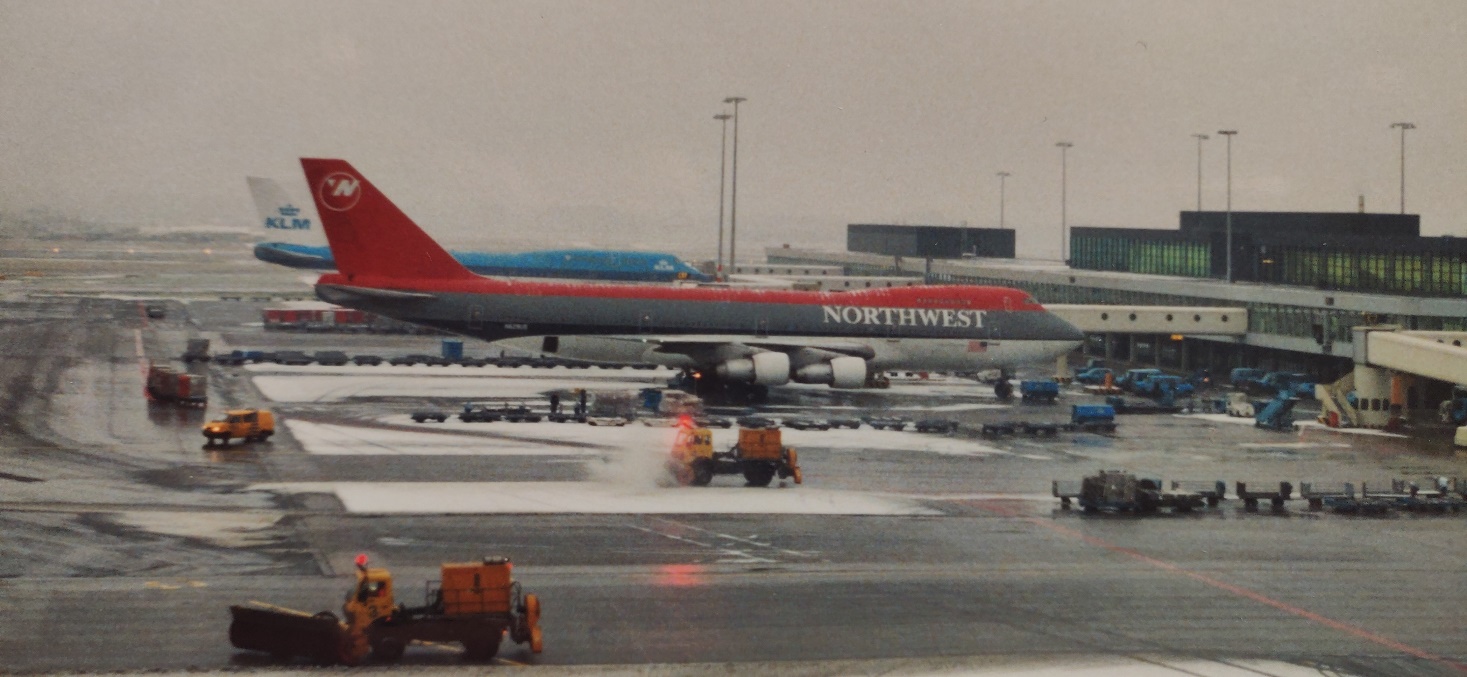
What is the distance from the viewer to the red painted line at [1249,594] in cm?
2728

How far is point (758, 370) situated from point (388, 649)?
125 feet

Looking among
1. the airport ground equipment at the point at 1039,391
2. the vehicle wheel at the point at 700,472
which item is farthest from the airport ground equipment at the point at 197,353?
the airport ground equipment at the point at 1039,391

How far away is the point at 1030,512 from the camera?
40.4 metres

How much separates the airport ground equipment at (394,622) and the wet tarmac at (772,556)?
43cm

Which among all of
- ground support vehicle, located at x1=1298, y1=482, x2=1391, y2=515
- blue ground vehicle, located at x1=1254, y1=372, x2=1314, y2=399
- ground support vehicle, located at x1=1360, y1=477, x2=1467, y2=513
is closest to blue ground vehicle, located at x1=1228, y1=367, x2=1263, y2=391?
blue ground vehicle, located at x1=1254, y1=372, x2=1314, y2=399

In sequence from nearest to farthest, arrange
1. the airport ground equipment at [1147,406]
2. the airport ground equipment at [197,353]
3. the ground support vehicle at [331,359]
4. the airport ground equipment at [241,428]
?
the airport ground equipment at [241,428]
the airport ground equipment at [1147,406]
the airport ground equipment at [197,353]
the ground support vehicle at [331,359]

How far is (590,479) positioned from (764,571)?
12.2 meters

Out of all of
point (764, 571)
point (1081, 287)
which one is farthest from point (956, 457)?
point (1081, 287)

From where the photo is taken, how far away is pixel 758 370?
206 ft

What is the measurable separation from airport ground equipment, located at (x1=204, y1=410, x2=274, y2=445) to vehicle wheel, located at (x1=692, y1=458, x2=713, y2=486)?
49.5ft

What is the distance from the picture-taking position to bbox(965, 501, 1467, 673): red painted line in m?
27.3

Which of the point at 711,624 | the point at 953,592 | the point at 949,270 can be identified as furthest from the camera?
the point at 949,270

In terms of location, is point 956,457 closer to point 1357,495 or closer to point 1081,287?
point 1357,495

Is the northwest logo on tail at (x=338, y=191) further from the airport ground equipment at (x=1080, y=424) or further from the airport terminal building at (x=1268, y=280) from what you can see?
the airport terminal building at (x=1268, y=280)
